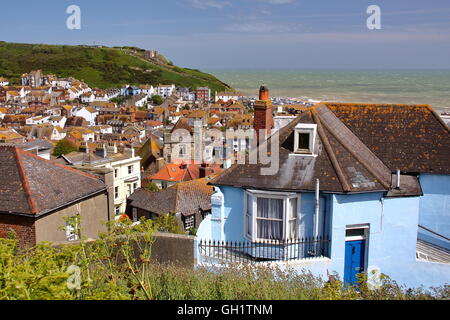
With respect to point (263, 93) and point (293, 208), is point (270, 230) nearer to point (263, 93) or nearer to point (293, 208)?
point (293, 208)

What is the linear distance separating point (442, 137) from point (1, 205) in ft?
46.2

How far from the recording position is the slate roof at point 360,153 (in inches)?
486

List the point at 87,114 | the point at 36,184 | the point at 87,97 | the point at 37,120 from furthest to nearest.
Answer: the point at 87,97 → the point at 87,114 → the point at 37,120 → the point at 36,184

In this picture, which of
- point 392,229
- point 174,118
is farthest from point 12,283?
point 174,118

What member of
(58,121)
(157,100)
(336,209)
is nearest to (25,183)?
(336,209)

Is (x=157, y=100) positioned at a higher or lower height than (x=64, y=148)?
higher

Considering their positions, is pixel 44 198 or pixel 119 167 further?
pixel 119 167

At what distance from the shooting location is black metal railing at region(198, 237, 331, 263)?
1198cm

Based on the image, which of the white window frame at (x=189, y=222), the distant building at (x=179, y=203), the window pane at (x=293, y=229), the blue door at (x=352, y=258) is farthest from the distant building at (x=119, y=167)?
the blue door at (x=352, y=258)

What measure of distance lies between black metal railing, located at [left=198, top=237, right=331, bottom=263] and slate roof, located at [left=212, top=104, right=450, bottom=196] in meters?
1.39

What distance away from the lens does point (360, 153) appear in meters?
13.5

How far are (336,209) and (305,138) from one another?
2290 millimetres

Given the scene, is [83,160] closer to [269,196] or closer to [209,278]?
[269,196]

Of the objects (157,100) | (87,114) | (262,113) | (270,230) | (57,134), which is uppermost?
(157,100)
